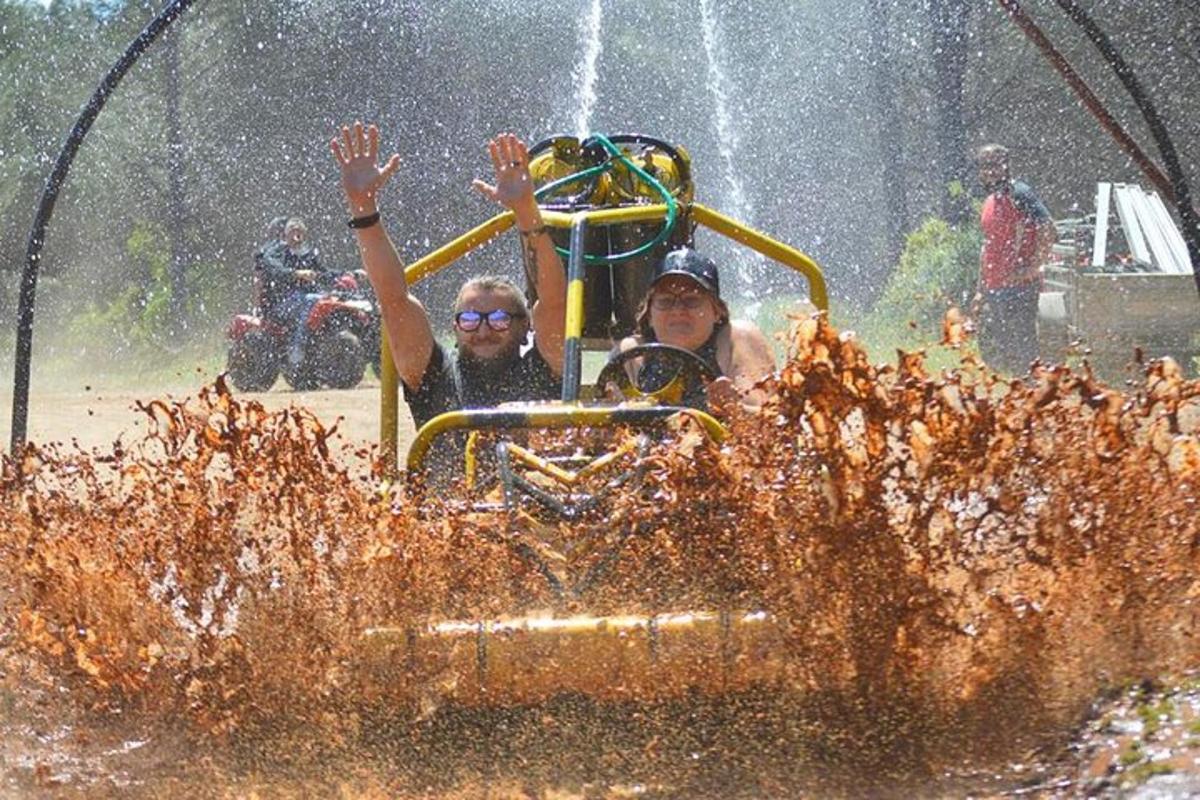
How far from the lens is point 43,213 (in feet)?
23.7

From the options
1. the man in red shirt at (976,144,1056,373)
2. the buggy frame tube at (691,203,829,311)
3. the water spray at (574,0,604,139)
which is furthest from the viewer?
the water spray at (574,0,604,139)

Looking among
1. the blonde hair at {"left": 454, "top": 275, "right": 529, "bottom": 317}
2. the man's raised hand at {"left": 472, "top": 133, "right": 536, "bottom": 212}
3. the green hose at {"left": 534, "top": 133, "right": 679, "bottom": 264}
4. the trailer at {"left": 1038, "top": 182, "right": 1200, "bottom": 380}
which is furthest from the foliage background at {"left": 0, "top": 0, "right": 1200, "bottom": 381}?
the man's raised hand at {"left": 472, "top": 133, "right": 536, "bottom": 212}

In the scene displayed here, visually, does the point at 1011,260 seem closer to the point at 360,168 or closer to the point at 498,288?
the point at 498,288

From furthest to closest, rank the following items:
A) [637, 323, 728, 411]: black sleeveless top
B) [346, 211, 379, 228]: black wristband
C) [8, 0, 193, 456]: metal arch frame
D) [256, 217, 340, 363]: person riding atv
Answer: [256, 217, 340, 363]: person riding atv, [8, 0, 193, 456]: metal arch frame, [346, 211, 379, 228]: black wristband, [637, 323, 728, 411]: black sleeveless top

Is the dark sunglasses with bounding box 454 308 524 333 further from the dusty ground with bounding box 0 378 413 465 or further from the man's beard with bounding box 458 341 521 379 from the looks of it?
the dusty ground with bounding box 0 378 413 465

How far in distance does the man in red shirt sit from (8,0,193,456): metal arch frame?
7.07 metres

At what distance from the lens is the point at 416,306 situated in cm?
630

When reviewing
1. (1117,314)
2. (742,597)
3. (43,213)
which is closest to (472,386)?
(742,597)

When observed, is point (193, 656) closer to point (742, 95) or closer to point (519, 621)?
point (519, 621)

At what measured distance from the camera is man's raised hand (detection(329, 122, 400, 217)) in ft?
20.0

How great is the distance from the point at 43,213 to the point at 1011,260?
7.33 m

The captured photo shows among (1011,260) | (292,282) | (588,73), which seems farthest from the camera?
(588,73)

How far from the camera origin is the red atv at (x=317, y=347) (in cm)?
1647

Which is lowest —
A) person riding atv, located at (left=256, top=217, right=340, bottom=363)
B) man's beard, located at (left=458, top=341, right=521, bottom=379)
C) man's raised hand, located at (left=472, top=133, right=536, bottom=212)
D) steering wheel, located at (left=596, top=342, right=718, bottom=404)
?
steering wheel, located at (left=596, top=342, right=718, bottom=404)
